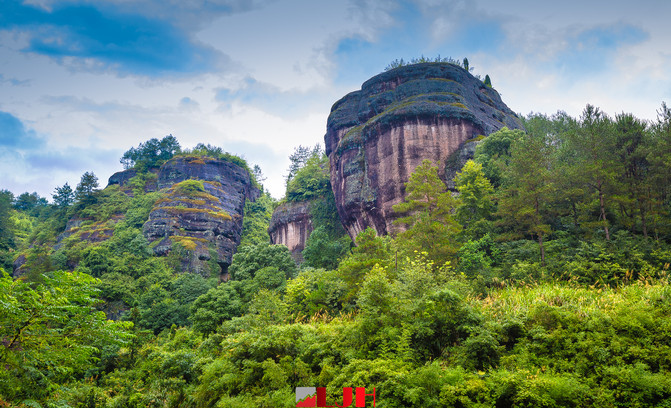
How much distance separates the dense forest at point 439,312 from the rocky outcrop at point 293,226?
10.8 metres

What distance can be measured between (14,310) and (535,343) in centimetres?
1083

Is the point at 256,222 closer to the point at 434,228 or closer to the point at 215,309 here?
the point at 215,309

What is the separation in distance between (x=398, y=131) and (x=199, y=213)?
30034 mm

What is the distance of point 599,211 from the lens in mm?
18203

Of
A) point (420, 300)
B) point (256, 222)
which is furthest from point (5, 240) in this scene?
point (420, 300)

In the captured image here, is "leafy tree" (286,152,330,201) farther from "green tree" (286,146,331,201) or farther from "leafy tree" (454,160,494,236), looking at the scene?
"leafy tree" (454,160,494,236)

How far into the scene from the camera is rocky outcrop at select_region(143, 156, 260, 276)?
4303 cm

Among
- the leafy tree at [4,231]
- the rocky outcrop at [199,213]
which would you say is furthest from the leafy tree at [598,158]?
the leafy tree at [4,231]

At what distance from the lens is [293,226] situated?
4397 centimetres

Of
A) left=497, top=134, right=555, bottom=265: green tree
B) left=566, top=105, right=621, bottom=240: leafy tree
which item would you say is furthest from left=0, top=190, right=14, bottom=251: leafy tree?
left=566, top=105, right=621, bottom=240: leafy tree

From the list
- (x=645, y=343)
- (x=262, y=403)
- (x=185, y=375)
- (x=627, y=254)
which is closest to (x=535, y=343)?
(x=645, y=343)

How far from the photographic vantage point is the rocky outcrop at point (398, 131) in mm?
32281

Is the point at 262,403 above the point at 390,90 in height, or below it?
below

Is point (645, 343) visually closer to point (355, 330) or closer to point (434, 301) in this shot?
point (434, 301)
